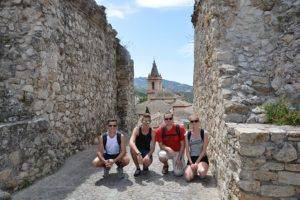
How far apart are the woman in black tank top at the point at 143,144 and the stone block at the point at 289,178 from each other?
2.99m

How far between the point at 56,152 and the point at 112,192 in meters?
1.87

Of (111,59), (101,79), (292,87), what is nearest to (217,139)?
(292,87)

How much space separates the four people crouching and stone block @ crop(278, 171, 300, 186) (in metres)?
2.08

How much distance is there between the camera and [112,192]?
6.40 meters

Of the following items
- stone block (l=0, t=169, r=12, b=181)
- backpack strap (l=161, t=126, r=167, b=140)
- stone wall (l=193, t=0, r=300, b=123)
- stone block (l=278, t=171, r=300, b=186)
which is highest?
stone wall (l=193, t=0, r=300, b=123)

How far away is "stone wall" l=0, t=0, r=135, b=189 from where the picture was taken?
670cm

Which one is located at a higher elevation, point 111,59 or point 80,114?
point 111,59

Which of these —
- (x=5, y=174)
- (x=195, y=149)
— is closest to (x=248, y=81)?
(x=195, y=149)

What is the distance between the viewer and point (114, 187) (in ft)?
21.9

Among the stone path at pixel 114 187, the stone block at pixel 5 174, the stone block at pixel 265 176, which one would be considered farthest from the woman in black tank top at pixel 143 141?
the stone block at pixel 265 176

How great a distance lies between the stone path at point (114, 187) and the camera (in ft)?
20.3

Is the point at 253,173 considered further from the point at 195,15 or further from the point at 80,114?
the point at 195,15

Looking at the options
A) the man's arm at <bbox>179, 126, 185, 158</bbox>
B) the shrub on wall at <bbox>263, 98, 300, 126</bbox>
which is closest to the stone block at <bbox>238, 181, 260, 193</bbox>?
the shrub on wall at <bbox>263, 98, 300, 126</bbox>

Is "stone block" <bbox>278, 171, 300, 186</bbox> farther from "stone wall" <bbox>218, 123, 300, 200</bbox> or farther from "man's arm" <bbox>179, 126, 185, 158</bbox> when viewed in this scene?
"man's arm" <bbox>179, 126, 185, 158</bbox>
